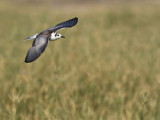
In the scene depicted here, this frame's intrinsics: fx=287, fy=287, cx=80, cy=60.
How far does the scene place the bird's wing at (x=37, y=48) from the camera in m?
0.82

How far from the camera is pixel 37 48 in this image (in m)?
0.87

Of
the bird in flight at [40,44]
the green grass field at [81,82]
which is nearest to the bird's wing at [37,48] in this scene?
the bird in flight at [40,44]

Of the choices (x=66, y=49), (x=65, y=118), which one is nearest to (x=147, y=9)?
(x=66, y=49)

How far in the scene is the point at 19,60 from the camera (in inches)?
163

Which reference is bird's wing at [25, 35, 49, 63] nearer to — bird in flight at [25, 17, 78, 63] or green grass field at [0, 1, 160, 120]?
bird in flight at [25, 17, 78, 63]

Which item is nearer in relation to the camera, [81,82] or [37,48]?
[37,48]

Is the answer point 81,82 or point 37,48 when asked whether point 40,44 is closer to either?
point 37,48

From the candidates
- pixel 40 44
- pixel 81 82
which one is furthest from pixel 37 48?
pixel 81 82

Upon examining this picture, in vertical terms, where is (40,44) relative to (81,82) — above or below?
above

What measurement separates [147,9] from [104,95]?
8.50 m

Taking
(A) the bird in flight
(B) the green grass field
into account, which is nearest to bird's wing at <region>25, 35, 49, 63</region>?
(A) the bird in flight

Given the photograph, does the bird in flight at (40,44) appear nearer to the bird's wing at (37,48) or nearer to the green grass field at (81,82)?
the bird's wing at (37,48)

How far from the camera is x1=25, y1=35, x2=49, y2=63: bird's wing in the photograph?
32.2 inches

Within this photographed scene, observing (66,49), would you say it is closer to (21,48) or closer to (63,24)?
(21,48)
